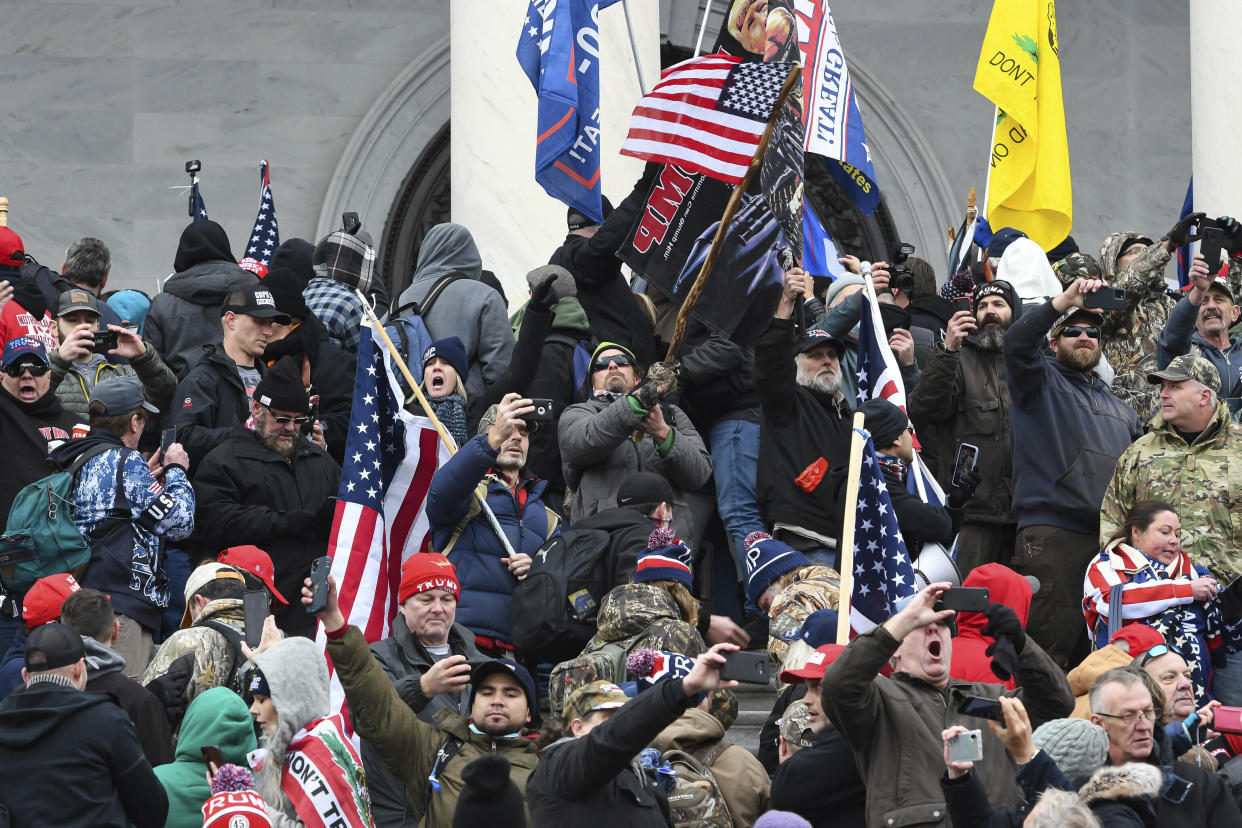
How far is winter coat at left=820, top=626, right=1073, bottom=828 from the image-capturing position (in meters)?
6.96

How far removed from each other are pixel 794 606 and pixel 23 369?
376 centimetres

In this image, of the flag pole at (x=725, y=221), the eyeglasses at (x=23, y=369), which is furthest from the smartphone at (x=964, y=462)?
the eyeglasses at (x=23, y=369)

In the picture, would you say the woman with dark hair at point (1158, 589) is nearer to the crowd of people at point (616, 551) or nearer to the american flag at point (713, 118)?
the crowd of people at point (616, 551)

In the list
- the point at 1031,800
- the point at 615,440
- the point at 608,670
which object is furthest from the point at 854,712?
the point at 615,440

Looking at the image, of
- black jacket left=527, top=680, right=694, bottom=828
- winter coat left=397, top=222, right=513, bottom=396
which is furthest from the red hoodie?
winter coat left=397, top=222, right=513, bottom=396

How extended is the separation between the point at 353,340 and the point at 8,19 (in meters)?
7.70

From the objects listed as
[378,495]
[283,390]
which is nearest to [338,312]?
[283,390]

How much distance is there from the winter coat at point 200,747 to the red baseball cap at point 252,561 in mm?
1655

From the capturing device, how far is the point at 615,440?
392 inches

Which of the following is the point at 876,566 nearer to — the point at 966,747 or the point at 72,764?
the point at 966,747

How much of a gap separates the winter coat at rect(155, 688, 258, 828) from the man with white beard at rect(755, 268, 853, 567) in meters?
→ 3.13

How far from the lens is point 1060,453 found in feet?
34.8

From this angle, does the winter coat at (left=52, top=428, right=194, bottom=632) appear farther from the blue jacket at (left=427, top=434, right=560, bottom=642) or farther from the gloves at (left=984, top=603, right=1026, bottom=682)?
the gloves at (left=984, top=603, right=1026, bottom=682)

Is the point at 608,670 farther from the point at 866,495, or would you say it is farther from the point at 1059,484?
the point at 1059,484
